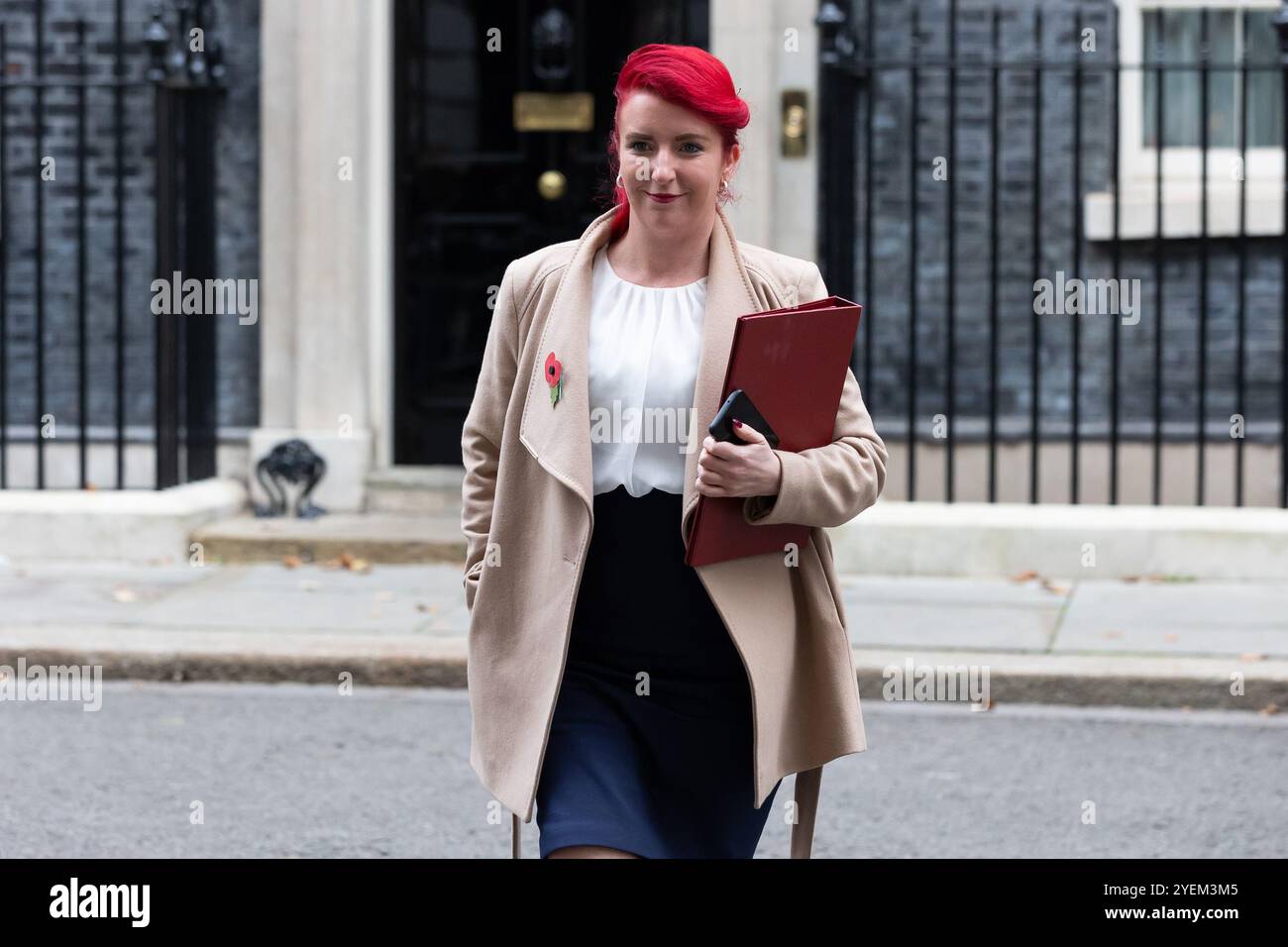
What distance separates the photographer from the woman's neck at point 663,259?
309cm

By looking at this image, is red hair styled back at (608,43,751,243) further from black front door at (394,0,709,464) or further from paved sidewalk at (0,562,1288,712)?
black front door at (394,0,709,464)

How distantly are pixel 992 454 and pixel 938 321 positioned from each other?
1100 millimetres

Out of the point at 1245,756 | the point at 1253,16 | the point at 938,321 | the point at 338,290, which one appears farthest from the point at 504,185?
the point at 1245,756

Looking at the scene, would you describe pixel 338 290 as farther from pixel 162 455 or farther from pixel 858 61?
pixel 858 61

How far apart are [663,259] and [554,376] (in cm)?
26

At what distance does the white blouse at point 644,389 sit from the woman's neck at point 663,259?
0.04 metres

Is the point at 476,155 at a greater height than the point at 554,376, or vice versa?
the point at 476,155

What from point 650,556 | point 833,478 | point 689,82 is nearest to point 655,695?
A: point 650,556

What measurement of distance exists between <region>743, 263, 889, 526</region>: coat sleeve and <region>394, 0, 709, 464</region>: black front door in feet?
23.2

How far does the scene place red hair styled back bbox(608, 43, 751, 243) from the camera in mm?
2934

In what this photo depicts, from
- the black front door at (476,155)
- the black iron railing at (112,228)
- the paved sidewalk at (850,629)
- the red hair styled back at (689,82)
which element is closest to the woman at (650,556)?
the red hair styled back at (689,82)

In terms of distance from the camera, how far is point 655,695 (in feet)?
10.2

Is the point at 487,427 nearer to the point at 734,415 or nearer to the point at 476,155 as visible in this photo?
the point at 734,415

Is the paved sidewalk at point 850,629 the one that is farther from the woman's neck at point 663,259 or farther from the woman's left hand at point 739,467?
the woman's left hand at point 739,467
